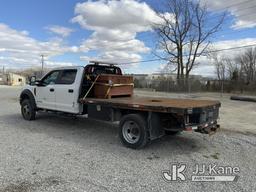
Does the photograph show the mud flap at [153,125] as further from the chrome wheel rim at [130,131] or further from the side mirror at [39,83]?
the side mirror at [39,83]

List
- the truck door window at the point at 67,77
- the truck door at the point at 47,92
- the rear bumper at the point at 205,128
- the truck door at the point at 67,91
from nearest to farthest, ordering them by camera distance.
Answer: the rear bumper at the point at 205,128 → the truck door at the point at 67,91 → the truck door window at the point at 67,77 → the truck door at the point at 47,92

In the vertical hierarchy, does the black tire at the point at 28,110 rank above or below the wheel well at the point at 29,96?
below

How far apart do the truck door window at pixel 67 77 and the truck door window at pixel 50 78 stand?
0.32 m

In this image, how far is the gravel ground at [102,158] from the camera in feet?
14.2

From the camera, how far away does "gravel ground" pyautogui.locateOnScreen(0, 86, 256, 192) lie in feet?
14.2

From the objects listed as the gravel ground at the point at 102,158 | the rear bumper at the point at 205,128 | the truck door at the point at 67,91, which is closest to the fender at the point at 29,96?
the gravel ground at the point at 102,158

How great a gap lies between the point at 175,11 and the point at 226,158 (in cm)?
4023

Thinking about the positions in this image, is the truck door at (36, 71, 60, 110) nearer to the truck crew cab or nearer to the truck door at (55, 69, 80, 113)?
the truck crew cab

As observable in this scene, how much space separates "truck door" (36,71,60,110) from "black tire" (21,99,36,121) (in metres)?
0.40

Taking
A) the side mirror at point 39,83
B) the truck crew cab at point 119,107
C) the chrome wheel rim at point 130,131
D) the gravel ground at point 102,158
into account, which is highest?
the side mirror at point 39,83

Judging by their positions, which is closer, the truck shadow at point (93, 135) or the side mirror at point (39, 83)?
the truck shadow at point (93, 135)

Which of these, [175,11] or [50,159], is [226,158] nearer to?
[50,159]

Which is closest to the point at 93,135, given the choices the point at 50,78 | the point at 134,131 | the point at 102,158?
the point at 134,131

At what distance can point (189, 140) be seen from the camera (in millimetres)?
7227
